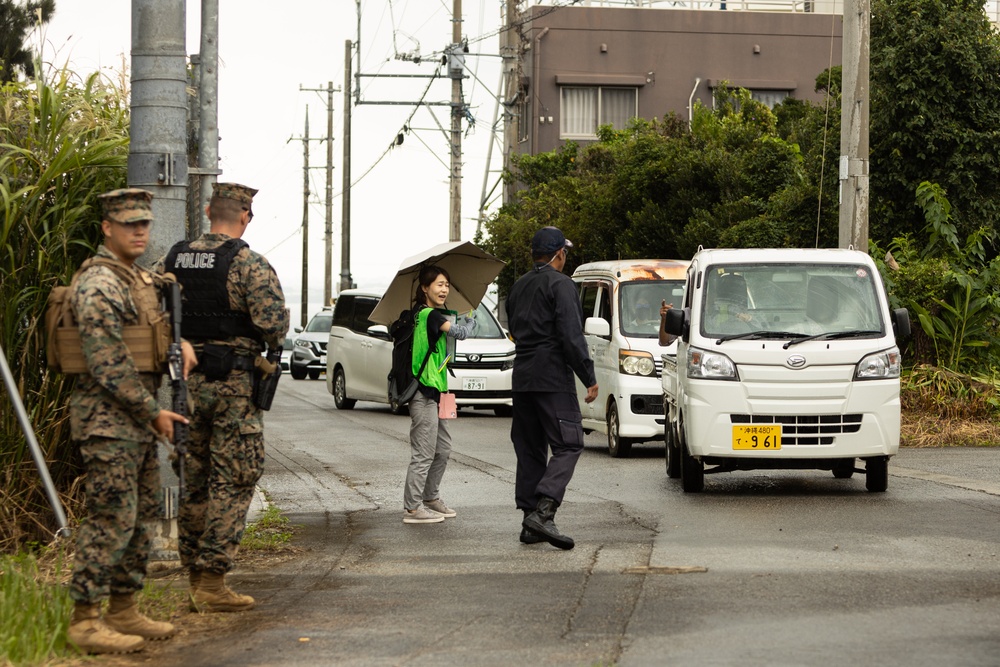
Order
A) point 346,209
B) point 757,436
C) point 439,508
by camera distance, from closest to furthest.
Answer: point 439,508
point 757,436
point 346,209

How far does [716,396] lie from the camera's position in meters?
11.6

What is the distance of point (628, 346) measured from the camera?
629 inches

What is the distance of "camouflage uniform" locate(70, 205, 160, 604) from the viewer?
6332 mm

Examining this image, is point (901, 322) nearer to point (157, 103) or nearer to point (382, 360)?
point (157, 103)

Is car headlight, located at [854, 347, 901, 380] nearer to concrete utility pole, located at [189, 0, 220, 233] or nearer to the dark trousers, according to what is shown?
the dark trousers

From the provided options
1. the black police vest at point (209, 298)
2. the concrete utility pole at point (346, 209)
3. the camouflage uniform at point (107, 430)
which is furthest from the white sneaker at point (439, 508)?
the concrete utility pole at point (346, 209)

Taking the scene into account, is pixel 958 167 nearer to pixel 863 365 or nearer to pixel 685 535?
pixel 863 365

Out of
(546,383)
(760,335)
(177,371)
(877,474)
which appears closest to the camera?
(177,371)

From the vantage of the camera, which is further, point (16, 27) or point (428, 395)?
point (16, 27)

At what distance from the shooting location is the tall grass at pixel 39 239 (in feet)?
28.8

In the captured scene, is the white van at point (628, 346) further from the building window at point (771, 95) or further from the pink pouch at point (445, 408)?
the building window at point (771, 95)

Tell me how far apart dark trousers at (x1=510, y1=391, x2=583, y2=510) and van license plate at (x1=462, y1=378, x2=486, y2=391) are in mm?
12651

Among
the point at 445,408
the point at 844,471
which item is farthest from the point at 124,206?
the point at 844,471

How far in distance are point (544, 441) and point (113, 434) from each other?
397 cm
